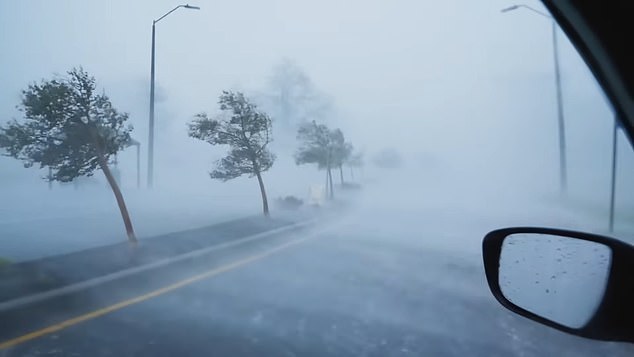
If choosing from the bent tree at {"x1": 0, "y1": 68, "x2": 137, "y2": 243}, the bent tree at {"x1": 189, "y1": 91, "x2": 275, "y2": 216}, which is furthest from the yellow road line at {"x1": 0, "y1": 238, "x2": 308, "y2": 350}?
the bent tree at {"x1": 0, "y1": 68, "x2": 137, "y2": 243}

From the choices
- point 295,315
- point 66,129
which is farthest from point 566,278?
point 66,129

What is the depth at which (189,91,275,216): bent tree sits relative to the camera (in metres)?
6.97

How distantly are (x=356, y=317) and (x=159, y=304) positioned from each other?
1844mm

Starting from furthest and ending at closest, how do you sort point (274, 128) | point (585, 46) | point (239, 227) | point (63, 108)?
point (239, 227), point (274, 128), point (63, 108), point (585, 46)

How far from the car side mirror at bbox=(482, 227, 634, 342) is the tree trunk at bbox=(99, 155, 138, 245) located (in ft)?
15.5

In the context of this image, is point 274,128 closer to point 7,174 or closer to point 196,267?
point 196,267

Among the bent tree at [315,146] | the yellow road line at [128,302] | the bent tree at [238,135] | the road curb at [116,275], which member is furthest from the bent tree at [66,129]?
the bent tree at [315,146]

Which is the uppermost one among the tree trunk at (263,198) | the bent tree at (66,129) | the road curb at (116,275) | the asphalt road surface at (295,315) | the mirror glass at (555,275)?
the bent tree at (66,129)

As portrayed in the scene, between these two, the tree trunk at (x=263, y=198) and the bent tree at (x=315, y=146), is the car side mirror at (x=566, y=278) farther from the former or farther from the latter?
the bent tree at (x=315, y=146)

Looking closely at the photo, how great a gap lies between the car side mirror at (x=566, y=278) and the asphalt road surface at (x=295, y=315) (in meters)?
1.32

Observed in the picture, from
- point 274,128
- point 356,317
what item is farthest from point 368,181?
point 356,317

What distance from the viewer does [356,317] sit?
14.6 ft

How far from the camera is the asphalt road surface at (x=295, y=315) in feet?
12.3

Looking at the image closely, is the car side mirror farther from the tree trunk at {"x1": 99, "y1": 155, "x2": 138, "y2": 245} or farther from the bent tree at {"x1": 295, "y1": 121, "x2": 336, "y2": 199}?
the bent tree at {"x1": 295, "y1": 121, "x2": 336, "y2": 199}
